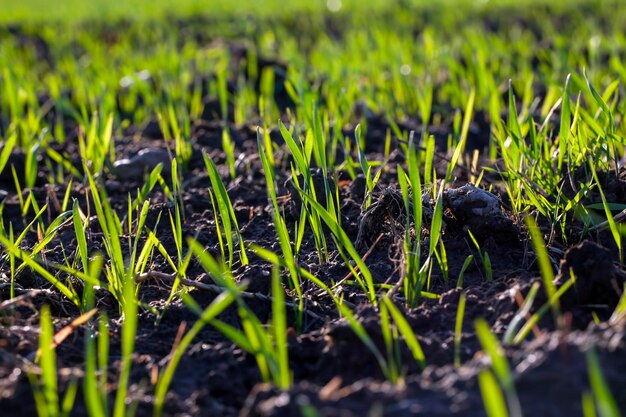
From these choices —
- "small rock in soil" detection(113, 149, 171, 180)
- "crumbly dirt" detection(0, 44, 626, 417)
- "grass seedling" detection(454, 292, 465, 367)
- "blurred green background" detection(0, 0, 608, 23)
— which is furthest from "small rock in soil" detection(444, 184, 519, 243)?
"blurred green background" detection(0, 0, 608, 23)

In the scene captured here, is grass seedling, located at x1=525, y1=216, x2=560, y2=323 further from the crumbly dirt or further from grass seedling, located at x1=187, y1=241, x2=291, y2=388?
grass seedling, located at x1=187, y1=241, x2=291, y2=388

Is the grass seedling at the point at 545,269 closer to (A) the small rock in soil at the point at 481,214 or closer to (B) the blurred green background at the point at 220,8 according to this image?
(A) the small rock in soil at the point at 481,214

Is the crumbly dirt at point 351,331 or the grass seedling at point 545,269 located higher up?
the grass seedling at point 545,269

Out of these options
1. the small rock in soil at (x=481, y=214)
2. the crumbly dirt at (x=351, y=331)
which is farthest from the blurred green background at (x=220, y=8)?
the small rock in soil at (x=481, y=214)

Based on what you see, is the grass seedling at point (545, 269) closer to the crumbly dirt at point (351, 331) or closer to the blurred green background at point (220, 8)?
the crumbly dirt at point (351, 331)

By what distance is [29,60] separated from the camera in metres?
4.83

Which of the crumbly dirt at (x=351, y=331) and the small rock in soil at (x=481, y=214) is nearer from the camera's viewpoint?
the crumbly dirt at (x=351, y=331)

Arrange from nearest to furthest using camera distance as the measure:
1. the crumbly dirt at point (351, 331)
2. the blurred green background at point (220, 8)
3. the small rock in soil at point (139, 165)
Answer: the crumbly dirt at point (351, 331) → the small rock in soil at point (139, 165) → the blurred green background at point (220, 8)

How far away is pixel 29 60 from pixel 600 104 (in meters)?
3.95

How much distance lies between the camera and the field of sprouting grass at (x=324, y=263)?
101cm

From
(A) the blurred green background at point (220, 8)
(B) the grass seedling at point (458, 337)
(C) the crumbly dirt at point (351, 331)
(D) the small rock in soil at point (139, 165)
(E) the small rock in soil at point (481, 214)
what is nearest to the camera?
(C) the crumbly dirt at point (351, 331)

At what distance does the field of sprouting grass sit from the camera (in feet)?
3.32

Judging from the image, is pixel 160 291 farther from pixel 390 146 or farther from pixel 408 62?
pixel 408 62

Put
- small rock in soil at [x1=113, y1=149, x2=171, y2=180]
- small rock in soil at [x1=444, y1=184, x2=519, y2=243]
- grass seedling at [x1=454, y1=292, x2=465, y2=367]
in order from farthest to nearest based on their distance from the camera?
small rock in soil at [x1=113, y1=149, x2=171, y2=180]
small rock in soil at [x1=444, y1=184, x2=519, y2=243]
grass seedling at [x1=454, y1=292, x2=465, y2=367]
